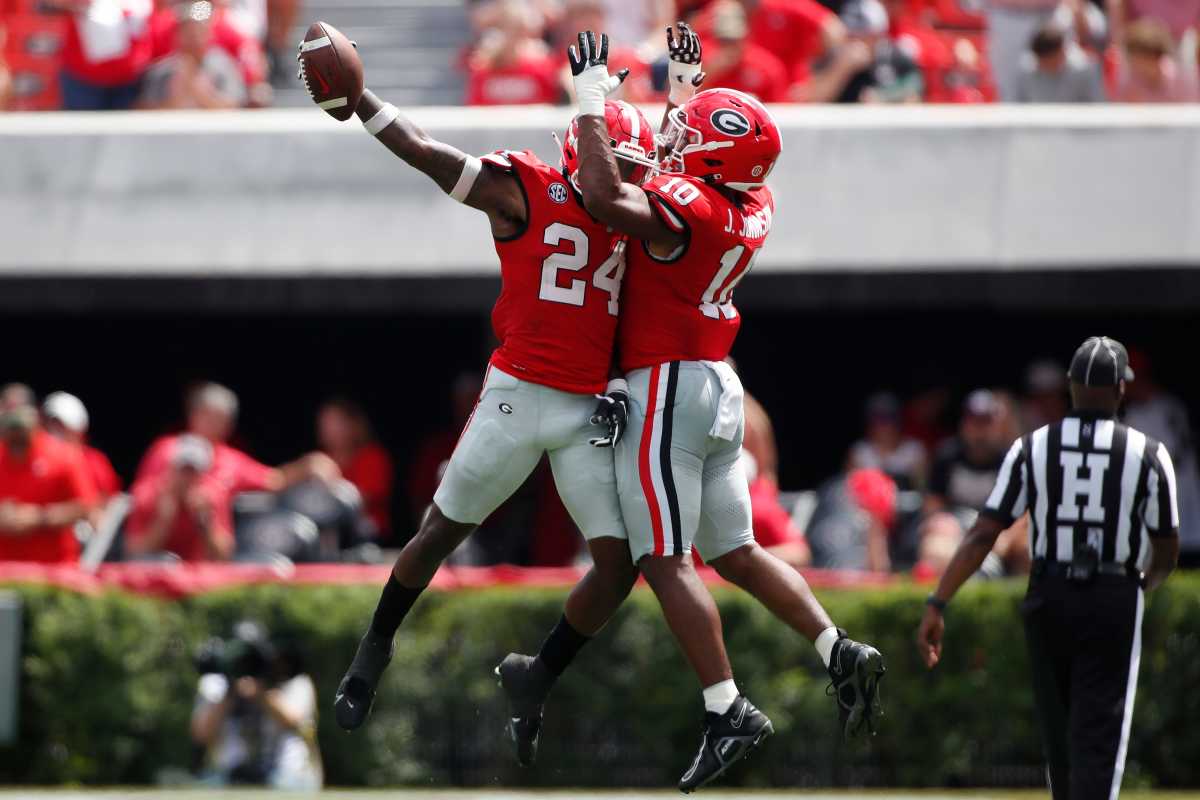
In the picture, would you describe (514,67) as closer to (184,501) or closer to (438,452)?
(438,452)

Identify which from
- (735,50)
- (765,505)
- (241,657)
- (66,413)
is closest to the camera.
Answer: (241,657)

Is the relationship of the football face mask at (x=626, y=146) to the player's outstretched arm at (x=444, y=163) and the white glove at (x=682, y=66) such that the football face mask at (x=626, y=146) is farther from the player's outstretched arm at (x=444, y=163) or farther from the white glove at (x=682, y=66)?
the white glove at (x=682, y=66)

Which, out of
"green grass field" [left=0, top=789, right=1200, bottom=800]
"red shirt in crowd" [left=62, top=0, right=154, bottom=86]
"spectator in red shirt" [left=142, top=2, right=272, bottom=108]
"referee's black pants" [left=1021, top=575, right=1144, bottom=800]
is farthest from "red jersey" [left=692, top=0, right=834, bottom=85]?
"referee's black pants" [left=1021, top=575, right=1144, bottom=800]

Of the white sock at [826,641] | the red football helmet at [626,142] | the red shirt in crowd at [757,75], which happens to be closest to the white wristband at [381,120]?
the red football helmet at [626,142]

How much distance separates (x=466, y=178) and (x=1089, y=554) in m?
2.43

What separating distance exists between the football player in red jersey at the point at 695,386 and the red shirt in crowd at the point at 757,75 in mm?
5816

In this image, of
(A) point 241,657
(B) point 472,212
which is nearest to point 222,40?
(B) point 472,212

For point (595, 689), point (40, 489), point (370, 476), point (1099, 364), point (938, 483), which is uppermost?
point (1099, 364)

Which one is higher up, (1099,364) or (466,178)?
(466,178)

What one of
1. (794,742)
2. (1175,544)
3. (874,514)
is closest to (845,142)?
(874,514)

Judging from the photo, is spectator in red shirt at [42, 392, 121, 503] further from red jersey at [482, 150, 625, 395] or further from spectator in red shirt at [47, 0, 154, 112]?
red jersey at [482, 150, 625, 395]

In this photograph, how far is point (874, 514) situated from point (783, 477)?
3103 mm

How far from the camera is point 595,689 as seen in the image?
9883 mm

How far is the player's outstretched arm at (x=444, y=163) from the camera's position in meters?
6.12
